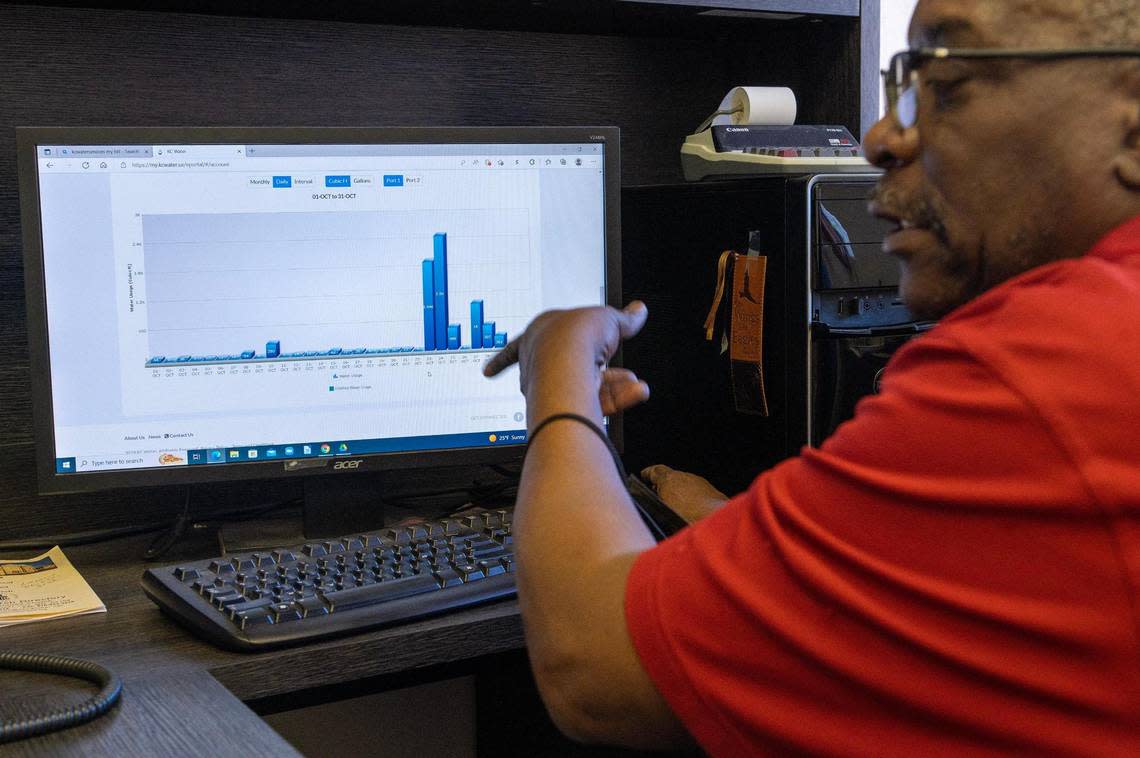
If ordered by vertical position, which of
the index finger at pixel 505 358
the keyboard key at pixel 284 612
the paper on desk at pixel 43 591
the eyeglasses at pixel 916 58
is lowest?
the paper on desk at pixel 43 591

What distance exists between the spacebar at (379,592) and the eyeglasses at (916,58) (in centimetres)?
56

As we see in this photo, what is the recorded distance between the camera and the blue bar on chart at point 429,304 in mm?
1300

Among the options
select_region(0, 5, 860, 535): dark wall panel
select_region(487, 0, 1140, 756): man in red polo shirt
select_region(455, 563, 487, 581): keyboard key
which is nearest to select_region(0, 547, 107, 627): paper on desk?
select_region(0, 5, 860, 535): dark wall panel

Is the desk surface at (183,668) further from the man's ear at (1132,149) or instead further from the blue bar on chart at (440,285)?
the man's ear at (1132,149)

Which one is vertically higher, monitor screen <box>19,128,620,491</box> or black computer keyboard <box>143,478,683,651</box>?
monitor screen <box>19,128,620,491</box>

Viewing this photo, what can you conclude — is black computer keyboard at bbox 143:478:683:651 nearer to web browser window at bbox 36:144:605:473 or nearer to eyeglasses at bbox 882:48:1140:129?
web browser window at bbox 36:144:605:473

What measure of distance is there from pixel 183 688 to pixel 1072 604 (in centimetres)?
62

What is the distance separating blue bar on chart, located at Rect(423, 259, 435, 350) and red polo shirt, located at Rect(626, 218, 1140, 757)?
706mm

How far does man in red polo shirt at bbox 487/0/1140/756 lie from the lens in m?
0.57

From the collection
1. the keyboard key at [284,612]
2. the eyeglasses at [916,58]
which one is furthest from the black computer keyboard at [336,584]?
the eyeglasses at [916,58]

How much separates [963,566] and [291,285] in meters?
0.86

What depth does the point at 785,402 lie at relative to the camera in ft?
4.21

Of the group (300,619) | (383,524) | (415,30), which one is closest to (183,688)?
(300,619)

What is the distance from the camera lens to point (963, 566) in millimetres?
580
